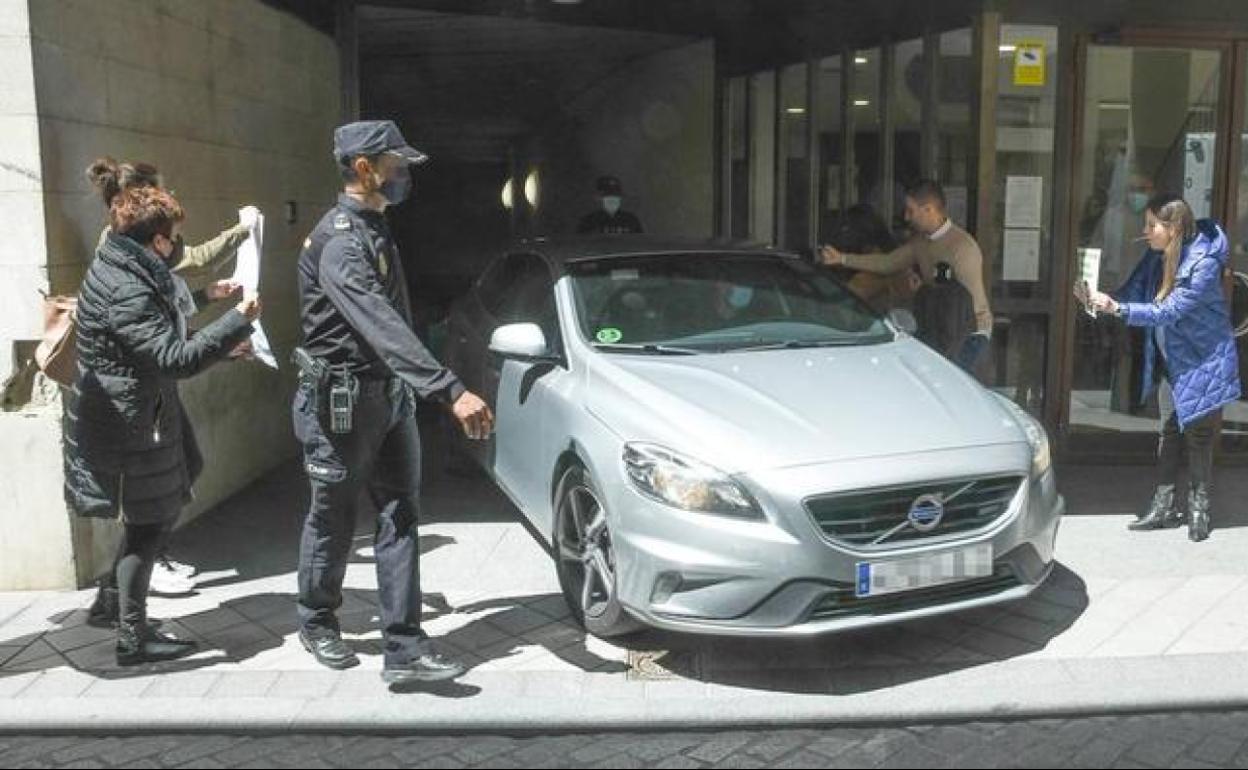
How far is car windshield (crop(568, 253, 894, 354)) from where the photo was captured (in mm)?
5172

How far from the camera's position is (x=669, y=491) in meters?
4.10

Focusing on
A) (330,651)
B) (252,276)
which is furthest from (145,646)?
(252,276)

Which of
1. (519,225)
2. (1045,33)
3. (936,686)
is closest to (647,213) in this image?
(1045,33)

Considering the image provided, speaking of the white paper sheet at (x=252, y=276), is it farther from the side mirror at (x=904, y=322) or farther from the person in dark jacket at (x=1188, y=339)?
the person in dark jacket at (x=1188, y=339)

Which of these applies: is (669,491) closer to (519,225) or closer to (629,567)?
(629,567)

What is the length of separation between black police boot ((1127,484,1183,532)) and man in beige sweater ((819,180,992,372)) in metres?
1.16

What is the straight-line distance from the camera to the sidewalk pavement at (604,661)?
4.02m

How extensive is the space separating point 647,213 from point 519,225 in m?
11.3

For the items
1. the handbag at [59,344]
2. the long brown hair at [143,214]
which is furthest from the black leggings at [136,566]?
the long brown hair at [143,214]

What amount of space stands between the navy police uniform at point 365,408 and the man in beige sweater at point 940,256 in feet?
10.7

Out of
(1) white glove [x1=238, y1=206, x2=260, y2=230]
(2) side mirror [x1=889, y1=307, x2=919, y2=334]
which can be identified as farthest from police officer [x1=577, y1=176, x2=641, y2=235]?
(1) white glove [x1=238, y1=206, x2=260, y2=230]

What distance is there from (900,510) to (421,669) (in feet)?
5.92

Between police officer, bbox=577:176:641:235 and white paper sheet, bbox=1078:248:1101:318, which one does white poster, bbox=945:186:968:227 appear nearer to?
white paper sheet, bbox=1078:248:1101:318

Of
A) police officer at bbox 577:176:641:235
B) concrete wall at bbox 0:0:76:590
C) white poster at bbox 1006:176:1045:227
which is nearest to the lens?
concrete wall at bbox 0:0:76:590
